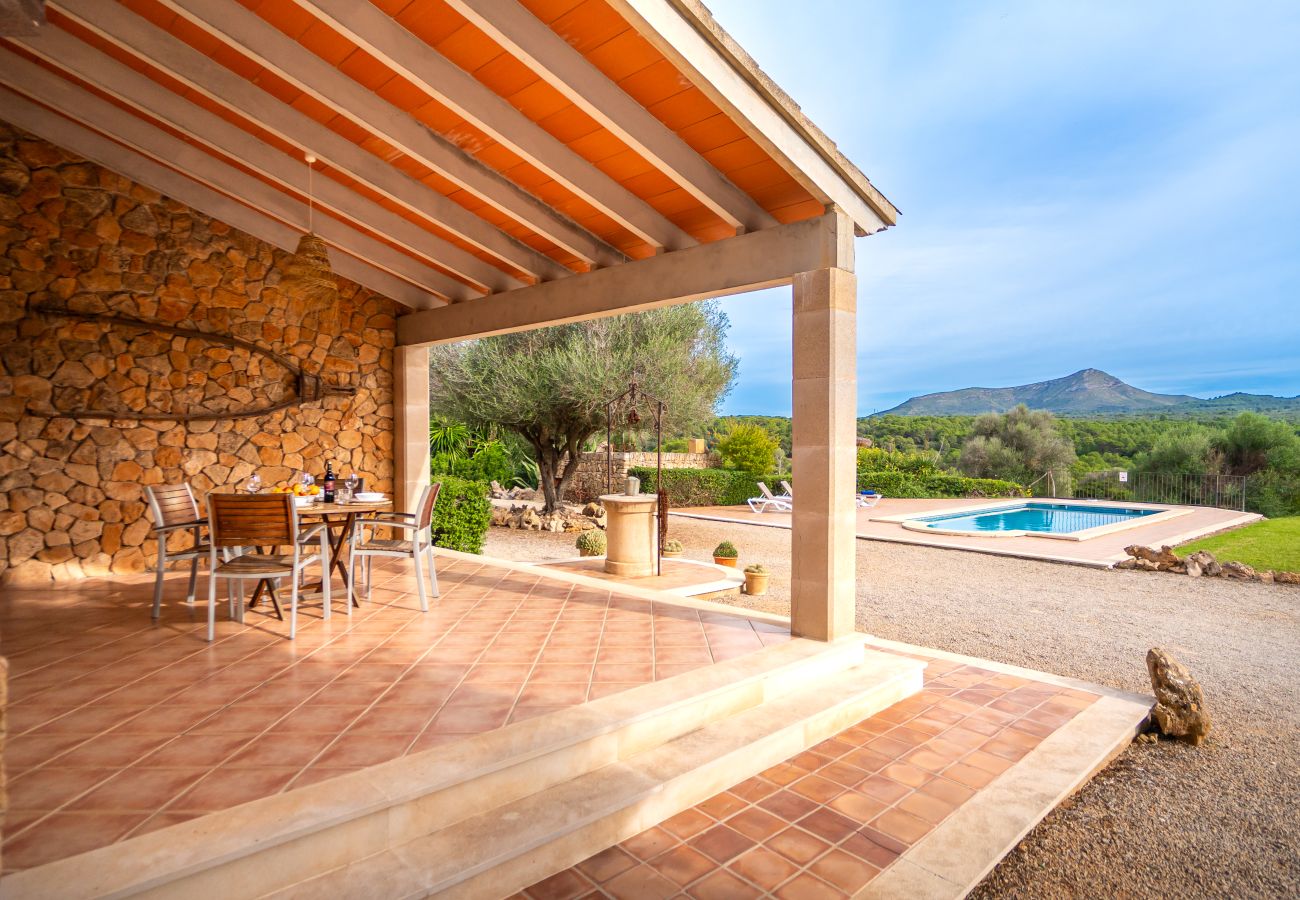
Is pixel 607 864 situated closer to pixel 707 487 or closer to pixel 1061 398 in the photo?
pixel 707 487

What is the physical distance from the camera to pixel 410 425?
7.24 m

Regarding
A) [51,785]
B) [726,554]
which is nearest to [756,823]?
[51,785]

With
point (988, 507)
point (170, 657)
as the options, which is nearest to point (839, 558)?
point (170, 657)

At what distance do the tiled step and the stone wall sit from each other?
3.80 metres

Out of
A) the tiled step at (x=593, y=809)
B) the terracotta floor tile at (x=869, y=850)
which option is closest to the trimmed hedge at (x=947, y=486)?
the tiled step at (x=593, y=809)

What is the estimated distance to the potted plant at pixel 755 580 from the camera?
7168mm

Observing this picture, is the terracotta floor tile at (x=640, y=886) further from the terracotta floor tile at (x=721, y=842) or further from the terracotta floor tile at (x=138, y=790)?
the terracotta floor tile at (x=138, y=790)

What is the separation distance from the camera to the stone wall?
509 cm

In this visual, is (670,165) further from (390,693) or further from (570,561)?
(570,561)

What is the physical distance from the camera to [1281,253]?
204 ft

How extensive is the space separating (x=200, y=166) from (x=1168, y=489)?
71.3 feet

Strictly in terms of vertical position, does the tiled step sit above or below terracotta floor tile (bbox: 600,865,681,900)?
above

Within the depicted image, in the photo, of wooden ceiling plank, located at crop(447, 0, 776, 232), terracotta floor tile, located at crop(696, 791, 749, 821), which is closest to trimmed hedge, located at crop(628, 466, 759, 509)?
wooden ceiling plank, located at crop(447, 0, 776, 232)

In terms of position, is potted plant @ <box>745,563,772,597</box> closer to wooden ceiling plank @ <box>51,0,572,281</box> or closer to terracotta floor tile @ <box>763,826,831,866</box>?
wooden ceiling plank @ <box>51,0,572,281</box>
